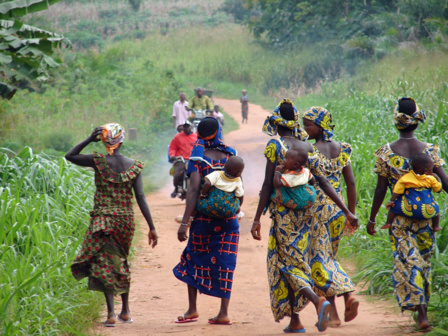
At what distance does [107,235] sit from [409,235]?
2.67 meters

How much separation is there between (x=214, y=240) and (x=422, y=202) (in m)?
1.88

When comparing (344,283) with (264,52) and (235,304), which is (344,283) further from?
(264,52)

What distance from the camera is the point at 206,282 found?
5418 mm

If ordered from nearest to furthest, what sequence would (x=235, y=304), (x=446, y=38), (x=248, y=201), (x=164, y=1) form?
(x=235, y=304), (x=248, y=201), (x=446, y=38), (x=164, y=1)

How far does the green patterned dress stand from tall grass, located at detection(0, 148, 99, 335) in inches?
9.9

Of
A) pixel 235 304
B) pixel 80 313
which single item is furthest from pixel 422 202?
pixel 80 313

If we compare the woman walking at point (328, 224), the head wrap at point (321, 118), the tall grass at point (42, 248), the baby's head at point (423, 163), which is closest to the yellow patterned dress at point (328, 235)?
the woman walking at point (328, 224)

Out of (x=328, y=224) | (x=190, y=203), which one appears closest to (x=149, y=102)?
(x=190, y=203)

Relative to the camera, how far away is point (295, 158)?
4.88 m

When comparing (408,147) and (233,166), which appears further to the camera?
(233,166)

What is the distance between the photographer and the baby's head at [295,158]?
488 cm

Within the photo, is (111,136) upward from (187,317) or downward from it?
upward

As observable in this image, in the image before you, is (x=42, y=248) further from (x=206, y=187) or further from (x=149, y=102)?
(x=149, y=102)

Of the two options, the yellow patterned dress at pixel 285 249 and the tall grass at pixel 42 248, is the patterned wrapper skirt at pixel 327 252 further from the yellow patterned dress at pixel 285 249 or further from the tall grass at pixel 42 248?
the tall grass at pixel 42 248
